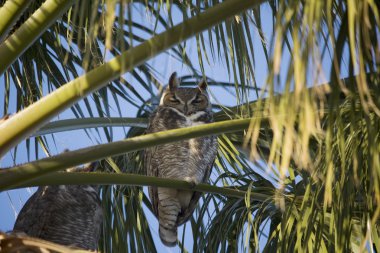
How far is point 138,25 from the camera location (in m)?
4.72

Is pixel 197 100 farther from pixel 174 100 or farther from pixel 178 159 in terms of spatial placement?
pixel 178 159

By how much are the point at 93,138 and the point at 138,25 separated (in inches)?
37.9

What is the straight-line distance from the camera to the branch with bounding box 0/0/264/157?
1796mm

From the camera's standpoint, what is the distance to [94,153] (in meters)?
2.31

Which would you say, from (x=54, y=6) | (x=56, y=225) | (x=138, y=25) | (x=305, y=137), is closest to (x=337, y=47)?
(x=305, y=137)

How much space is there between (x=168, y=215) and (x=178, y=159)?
13.9 inches

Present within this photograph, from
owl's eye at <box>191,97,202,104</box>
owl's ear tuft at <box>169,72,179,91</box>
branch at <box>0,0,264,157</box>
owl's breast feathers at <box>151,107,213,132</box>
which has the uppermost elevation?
owl's ear tuft at <box>169,72,179,91</box>

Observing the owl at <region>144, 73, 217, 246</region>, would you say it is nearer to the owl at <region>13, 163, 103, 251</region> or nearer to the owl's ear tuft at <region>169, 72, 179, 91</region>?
the owl's ear tuft at <region>169, 72, 179, 91</region>

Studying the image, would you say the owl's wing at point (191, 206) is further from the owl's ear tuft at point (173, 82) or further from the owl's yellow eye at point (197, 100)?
the owl's ear tuft at point (173, 82)

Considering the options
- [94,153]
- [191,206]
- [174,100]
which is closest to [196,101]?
[174,100]

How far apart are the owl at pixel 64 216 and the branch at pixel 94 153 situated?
4.84 ft

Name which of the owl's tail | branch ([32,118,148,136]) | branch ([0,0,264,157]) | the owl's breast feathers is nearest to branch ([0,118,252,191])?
branch ([0,0,264,157])

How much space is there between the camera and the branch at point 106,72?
5.89ft

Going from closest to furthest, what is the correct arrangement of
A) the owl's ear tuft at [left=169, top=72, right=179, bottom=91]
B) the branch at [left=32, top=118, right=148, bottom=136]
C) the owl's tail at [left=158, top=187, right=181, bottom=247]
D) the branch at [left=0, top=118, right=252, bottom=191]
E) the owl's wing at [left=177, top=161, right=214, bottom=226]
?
the branch at [left=0, top=118, right=252, bottom=191] < the branch at [left=32, top=118, right=148, bottom=136] < the owl's tail at [left=158, top=187, right=181, bottom=247] < the owl's wing at [left=177, top=161, right=214, bottom=226] < the owl's ear tuft at [left=169, top=72, right=179, bottom=91]
